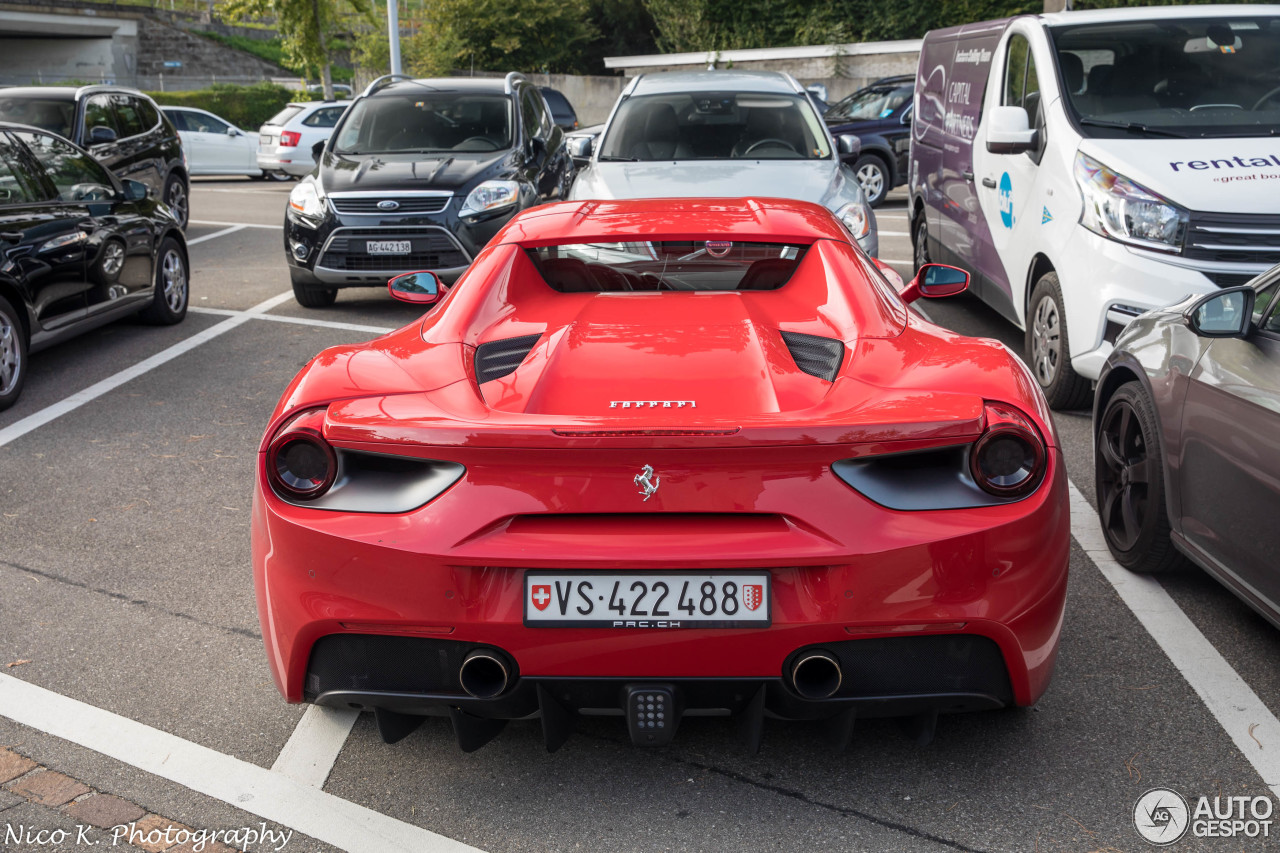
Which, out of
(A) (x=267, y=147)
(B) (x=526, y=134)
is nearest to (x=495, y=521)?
(B) (x=526, y=134)

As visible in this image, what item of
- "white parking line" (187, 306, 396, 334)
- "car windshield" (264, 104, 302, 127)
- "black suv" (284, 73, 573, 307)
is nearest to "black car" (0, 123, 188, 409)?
"white parking line" (187, 306, 396, 334)

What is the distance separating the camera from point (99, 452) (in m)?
5.93

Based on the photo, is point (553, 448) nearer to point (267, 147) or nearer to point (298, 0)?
point (267, 147)

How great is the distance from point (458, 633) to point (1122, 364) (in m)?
2.93

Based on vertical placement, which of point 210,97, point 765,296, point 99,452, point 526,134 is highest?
point 765,296

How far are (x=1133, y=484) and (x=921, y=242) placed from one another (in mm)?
5815

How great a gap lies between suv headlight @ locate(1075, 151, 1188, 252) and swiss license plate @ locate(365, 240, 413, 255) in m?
5.09

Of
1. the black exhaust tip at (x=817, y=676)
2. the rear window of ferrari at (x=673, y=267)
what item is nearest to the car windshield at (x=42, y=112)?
the rear window of ferrari at (x=673, y=267)

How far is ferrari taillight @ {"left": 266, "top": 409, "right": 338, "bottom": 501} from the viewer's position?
265 cm

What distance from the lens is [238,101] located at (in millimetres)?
41438

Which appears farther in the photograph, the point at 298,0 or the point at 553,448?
the point at 298,0

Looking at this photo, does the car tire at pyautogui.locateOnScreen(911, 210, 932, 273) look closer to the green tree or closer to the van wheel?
the van wheel

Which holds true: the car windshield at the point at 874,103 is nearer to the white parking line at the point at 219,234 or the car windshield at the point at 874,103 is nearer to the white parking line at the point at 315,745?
the white parking line at the point at 219,234

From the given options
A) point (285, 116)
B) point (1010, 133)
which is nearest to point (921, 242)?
point (1010, 133)
